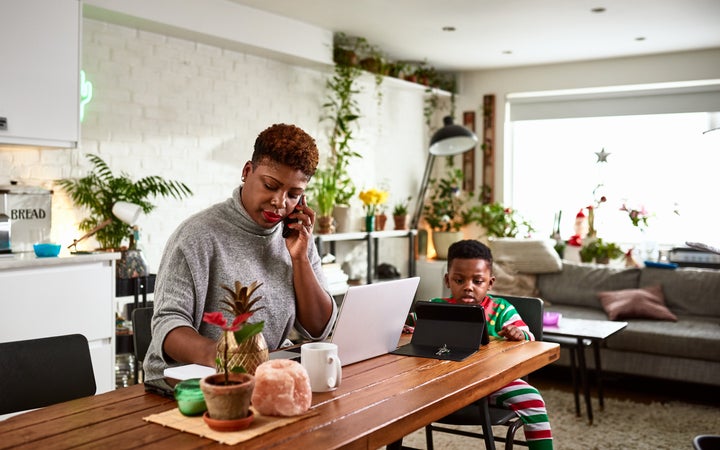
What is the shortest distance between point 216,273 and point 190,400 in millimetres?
548

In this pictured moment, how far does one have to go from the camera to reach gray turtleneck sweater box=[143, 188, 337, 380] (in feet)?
6.04

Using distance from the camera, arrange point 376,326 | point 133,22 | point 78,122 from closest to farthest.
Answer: point 376,326
point 78,122
point 133,22

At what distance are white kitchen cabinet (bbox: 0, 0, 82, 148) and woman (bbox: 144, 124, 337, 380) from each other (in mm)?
2094

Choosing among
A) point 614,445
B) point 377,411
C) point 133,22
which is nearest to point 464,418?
point 377,411

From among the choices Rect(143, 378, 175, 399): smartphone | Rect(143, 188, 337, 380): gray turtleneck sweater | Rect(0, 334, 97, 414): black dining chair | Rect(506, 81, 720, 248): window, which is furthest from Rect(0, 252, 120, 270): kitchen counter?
Rect(506, 81, 720, 248): window

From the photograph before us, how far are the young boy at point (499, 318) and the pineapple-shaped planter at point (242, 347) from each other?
1008 millimetres

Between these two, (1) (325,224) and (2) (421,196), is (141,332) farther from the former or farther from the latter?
(2) (421,196)

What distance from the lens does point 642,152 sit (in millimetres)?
6965

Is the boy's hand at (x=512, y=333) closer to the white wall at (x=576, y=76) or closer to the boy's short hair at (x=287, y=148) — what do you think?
the boy's short hair at (x=287, y=148)

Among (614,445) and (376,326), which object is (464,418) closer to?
(376,326)

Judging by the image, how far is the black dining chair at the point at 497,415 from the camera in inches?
89.4

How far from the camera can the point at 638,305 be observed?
5.03 metres

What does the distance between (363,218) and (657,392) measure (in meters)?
2.81

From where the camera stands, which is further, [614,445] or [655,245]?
[655,245]
